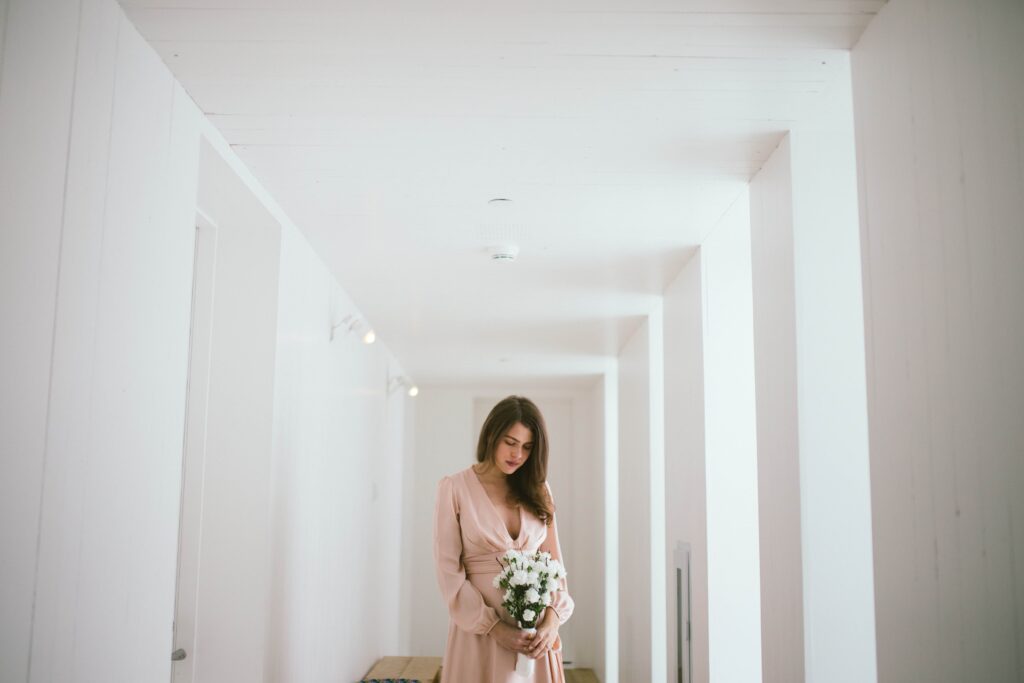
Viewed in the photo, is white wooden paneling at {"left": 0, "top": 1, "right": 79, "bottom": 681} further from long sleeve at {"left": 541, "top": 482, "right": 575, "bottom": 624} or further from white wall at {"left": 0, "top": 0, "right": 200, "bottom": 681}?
long sleeve at {"left": 541, "top": 482, "right": 575, "bottom": 624}

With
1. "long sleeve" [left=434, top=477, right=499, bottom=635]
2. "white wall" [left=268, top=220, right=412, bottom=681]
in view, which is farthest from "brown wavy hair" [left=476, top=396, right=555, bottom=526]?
"white wall" [left=268, top=220, right=412, bottom=681]

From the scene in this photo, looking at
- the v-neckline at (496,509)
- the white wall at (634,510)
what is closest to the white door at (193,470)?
Result: the v-neckline at (496,509)

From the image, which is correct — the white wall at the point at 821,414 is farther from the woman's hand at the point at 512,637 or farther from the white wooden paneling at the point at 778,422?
the woman's hand at the point at 512,637

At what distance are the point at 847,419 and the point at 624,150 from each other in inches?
40.6

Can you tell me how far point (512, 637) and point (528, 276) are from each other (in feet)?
6.13

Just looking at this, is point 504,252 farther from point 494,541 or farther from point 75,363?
point 75,363

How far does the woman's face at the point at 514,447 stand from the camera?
3.19 m

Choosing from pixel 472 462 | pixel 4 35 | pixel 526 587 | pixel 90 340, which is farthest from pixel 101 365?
pixel 472 462

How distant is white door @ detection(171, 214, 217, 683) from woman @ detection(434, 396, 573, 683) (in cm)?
85

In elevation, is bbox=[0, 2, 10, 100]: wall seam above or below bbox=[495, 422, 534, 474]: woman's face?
above

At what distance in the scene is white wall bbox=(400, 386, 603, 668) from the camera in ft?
28.8

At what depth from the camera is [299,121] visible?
2.41 meters

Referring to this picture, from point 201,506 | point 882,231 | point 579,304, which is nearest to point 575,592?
point 579,304

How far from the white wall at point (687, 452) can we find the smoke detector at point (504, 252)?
79cm
